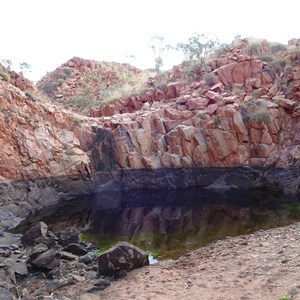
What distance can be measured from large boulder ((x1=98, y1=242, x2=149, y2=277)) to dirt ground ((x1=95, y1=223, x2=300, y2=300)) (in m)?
0.21

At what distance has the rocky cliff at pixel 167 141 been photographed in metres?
18.8

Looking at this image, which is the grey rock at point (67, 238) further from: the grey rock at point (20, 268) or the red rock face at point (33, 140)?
the red rock face at point (33, 140)

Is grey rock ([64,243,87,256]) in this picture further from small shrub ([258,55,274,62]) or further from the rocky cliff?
small shrub ([258,55,274,62])

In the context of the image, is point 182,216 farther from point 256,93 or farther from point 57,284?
point 256,93

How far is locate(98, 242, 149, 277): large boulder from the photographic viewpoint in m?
7.56

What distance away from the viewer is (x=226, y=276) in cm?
644

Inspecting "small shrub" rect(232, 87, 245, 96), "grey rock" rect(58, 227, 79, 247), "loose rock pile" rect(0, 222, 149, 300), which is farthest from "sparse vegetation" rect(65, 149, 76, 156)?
"small shrub" rect(232, 87, 245, 96)

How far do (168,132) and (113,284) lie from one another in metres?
15.6

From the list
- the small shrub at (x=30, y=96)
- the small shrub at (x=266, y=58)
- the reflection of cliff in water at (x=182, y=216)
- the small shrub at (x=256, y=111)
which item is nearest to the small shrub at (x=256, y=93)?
the small shrub at (x=256, y=111)

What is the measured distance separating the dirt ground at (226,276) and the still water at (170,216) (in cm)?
182

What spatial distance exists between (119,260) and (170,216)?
7736 millimetres

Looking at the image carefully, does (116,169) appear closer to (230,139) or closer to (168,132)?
(168,132)

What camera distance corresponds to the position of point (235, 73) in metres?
24.7

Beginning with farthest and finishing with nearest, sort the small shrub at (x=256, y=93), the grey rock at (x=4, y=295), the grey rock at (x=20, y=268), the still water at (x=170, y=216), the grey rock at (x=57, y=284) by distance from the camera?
the small shrub at (x=256, y=93) → the still water at (x=170, y=216) → the grey rock at (x=20, y=268) → the grey rock at (x=57, y=284) → the grey rock at (x=4, y=295)
